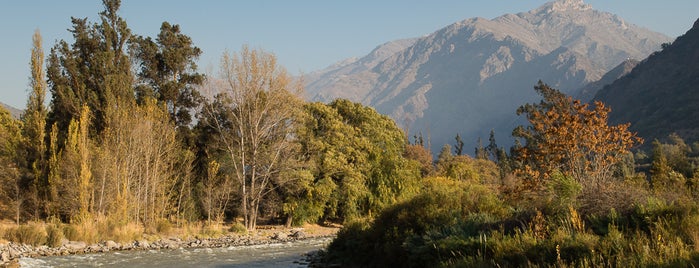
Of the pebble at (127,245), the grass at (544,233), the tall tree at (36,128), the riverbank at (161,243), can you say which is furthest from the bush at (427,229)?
the tall tree at (36,128)

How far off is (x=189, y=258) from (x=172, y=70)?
1991 centimetres

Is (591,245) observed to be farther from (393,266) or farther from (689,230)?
(393,266)

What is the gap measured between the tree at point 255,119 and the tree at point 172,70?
2.32 meters

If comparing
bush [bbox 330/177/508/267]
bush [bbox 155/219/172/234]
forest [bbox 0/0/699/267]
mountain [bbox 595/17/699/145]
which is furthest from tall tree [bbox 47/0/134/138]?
mountain [bbox 595/17/699/145]

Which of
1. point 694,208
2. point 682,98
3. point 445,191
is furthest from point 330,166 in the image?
point 682,98

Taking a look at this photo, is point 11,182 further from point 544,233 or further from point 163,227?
point 544,233

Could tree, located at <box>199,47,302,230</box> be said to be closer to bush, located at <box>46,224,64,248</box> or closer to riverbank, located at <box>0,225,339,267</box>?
riverbank, located at <box>0,225,339,267</box>

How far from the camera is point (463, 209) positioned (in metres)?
14.8

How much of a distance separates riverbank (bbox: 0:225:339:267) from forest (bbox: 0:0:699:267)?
1064mm

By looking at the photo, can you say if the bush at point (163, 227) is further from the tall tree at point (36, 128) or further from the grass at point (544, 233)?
the grass at point (544, 233)

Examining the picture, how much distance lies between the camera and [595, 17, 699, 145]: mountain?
114 metres

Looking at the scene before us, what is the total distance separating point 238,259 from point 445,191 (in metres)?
10.1

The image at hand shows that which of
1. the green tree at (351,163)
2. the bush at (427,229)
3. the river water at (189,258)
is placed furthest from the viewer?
the green tree at (351,163)

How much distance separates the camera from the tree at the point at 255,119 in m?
34.2
